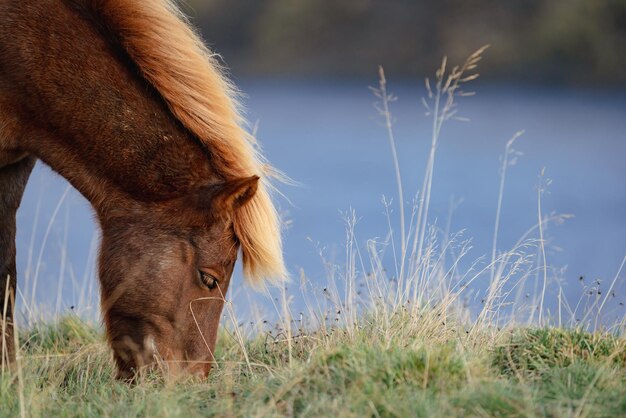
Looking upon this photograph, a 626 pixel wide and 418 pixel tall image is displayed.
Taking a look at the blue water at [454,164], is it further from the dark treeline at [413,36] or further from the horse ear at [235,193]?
the horse ear at [235,193]

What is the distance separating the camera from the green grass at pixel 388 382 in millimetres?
3158

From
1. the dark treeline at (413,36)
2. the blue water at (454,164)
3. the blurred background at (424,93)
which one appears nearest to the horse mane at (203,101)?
the blue water at (454,164)

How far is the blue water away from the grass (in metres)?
6.62

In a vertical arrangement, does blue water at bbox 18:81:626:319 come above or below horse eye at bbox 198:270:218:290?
above

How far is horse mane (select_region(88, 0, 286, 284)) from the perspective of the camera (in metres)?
4.00

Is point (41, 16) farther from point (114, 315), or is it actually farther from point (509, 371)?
point (509, 371)

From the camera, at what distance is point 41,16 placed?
4227mm

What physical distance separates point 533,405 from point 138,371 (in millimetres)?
1847

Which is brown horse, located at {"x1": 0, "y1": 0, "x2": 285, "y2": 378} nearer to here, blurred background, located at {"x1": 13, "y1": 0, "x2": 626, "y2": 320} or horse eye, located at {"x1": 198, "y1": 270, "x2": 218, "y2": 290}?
horse eye, located at {"x1": 198, "y1": 270, "x2": 218, "y2": 290}

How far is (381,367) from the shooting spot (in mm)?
3414

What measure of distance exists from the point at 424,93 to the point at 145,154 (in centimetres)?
2186

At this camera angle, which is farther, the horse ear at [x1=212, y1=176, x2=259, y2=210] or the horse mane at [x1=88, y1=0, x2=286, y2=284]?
the horse mane at [x1=88, y1=0, x2=286, y2=284]

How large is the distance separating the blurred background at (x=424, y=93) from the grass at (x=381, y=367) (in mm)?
12072

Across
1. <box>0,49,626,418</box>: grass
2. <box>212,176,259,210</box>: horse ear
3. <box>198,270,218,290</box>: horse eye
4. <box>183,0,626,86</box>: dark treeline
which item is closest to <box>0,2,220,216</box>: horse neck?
<box>212,176,259,210</box>: horse ear
